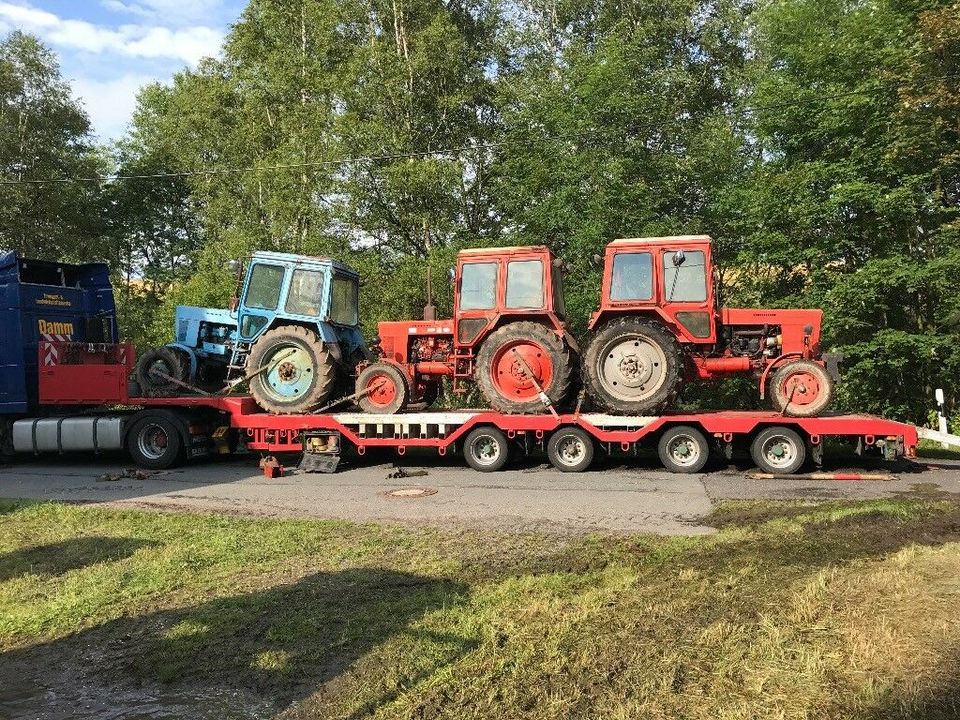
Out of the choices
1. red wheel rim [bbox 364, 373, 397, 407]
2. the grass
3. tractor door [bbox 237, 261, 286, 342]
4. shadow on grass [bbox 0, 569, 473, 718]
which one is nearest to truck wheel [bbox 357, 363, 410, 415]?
red wheel rim [bbox 364, 373, 397, 407]

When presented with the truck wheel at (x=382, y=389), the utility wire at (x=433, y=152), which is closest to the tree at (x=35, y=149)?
the utility wire at (x=433, y=152)

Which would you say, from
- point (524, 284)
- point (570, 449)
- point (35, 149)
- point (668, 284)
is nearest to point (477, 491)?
point (570, 449)

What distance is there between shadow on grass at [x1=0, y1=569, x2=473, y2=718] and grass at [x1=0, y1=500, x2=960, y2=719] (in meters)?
0.02

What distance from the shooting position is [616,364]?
420 inches

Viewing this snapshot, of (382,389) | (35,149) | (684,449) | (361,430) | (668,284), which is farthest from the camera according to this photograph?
(35,149)

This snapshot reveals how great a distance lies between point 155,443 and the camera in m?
12.2

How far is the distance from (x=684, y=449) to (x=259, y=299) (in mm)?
7316

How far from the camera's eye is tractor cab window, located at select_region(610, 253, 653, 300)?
10.7 meters

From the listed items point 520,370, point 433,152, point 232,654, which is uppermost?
point 433,152

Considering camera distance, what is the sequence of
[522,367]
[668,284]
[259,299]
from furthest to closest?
[259,299], [522,367], [668,284]

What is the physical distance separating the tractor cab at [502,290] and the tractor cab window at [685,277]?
1.71m

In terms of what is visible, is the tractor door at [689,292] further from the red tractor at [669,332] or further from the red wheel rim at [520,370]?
the red wheel rim at [520,370]

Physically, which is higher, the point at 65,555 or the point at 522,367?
the point at 522,367

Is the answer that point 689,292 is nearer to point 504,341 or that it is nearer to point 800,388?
point 800,388
